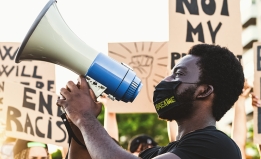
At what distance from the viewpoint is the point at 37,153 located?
5.86 m

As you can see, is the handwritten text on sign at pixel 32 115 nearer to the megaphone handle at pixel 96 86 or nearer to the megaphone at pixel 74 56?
the megaphone at pixel 74 56

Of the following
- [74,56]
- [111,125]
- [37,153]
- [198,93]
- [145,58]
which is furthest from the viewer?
[145,58]

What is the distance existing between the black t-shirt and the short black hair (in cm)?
22

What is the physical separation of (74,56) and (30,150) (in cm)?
328

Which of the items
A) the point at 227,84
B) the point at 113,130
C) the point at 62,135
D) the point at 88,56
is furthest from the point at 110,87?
the point at 62,135

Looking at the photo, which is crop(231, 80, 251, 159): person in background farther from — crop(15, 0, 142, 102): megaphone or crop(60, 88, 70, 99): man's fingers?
crop(60, 88, 70, 99): man's fingers

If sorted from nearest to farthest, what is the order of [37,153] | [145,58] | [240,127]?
[240,127] → [37,153] → [145,58]

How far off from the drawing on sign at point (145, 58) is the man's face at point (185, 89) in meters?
3.70

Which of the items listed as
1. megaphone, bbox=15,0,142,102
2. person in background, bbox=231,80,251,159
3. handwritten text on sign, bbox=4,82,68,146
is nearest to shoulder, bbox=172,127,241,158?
megaphone, bbox=15,0,142,102

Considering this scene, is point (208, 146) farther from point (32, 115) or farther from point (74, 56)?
point (32, 115)

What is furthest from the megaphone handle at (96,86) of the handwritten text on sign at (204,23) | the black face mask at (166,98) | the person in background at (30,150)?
the handwritten text on sign at (204,23)

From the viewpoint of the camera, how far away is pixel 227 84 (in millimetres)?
2973

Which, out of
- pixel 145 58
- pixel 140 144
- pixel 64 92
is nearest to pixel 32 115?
pixel 140 144

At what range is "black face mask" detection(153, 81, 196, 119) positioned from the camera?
2.94 metres
